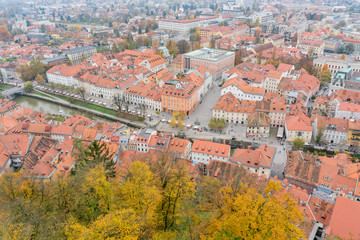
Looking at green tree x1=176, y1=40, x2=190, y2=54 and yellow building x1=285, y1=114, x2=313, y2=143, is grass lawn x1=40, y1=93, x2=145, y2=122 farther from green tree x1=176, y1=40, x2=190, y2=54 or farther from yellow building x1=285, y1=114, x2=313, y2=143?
green tree x1=176, y1=40, x2=190, y2=54

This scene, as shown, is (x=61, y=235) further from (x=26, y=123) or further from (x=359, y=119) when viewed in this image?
(x=359, y=119)

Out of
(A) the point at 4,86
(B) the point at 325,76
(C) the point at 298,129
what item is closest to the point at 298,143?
(C) the point at 298,129

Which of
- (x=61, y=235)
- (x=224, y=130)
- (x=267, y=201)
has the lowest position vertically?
(x=224, y=130)

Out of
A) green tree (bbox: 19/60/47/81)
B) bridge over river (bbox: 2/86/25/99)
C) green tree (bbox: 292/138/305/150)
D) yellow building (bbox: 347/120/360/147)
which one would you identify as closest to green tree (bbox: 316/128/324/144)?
green tree (bbox: 292/138/305/150)

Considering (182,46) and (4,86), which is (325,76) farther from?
(4,86)

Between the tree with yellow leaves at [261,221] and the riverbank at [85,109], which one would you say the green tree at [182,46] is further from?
the tree with yellow leaves at [261,221]

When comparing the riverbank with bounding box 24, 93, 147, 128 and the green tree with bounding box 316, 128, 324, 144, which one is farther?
the riverbank with bounding box 24, 93, 147, 128

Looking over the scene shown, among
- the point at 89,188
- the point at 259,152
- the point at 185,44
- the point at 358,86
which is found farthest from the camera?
the point at 185,44

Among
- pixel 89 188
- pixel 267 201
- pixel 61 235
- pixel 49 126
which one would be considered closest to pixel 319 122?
pixel 267 201
